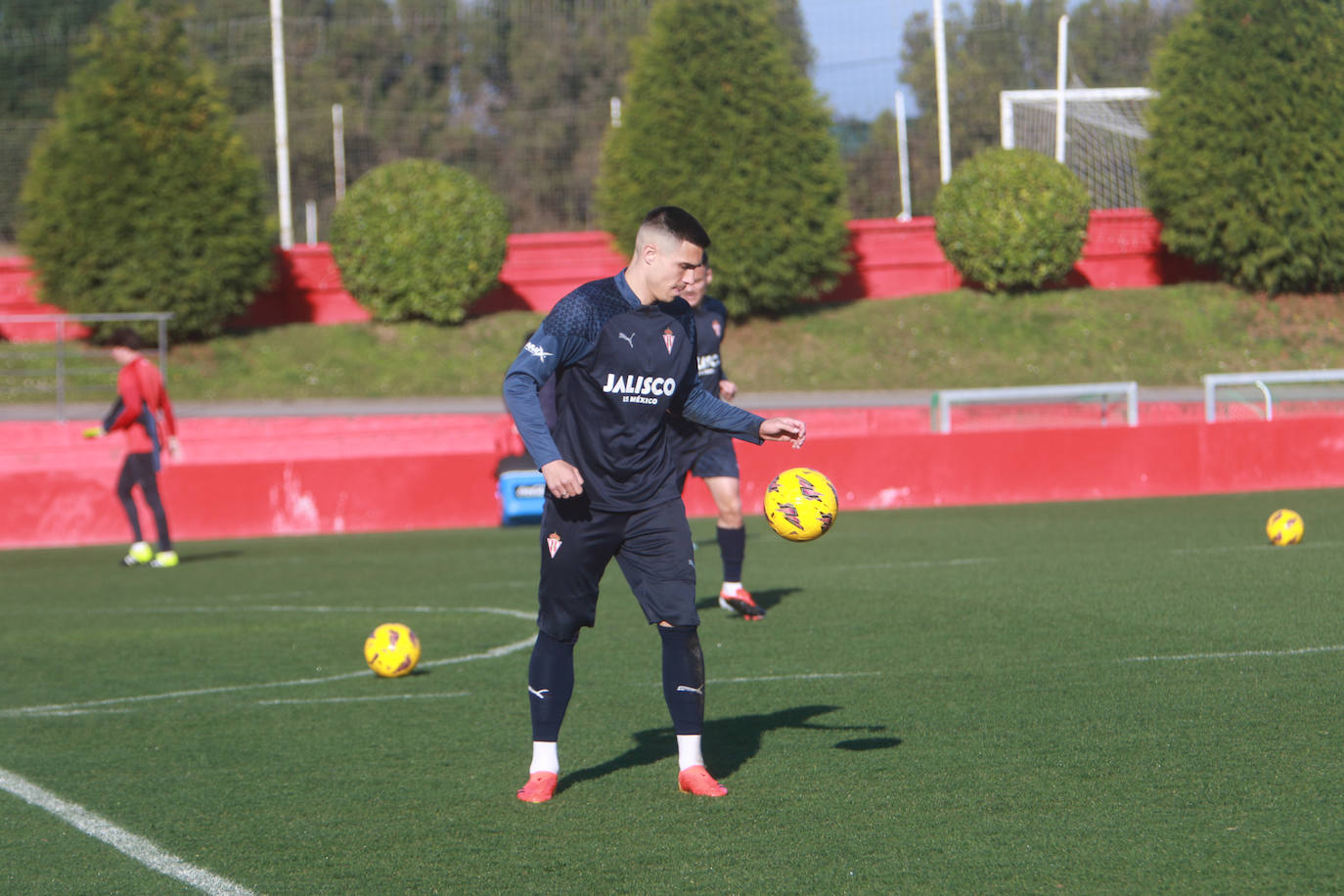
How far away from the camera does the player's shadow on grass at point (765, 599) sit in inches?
406

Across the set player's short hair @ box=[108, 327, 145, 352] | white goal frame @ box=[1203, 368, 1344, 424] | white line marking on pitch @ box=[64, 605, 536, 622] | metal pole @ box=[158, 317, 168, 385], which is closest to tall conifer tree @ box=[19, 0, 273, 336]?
metal pole @ box=[158, 317, 168, 385]

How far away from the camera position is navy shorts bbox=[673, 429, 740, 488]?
989 centimetres

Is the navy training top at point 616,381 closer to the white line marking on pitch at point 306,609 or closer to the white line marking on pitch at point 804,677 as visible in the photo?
the white line marking on pitch at point 804,677

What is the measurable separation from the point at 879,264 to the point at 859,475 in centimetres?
1799

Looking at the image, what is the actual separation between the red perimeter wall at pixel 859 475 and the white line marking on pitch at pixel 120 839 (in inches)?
462

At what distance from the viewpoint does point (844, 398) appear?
94.9 feet

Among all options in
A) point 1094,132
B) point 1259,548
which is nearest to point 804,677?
point 1259,548

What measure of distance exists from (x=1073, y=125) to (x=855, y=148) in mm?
17534

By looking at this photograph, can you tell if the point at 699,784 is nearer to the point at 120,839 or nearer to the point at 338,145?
the point at 120,839

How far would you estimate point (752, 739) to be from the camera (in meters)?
6.08

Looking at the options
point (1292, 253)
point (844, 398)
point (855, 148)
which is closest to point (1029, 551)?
point (844, 398)

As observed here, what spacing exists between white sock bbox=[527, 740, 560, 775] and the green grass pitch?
0.12m

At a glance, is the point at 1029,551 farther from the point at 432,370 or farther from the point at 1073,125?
the point at 1073,125

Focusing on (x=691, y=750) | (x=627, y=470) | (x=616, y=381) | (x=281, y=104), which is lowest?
(x=691, y=750)
